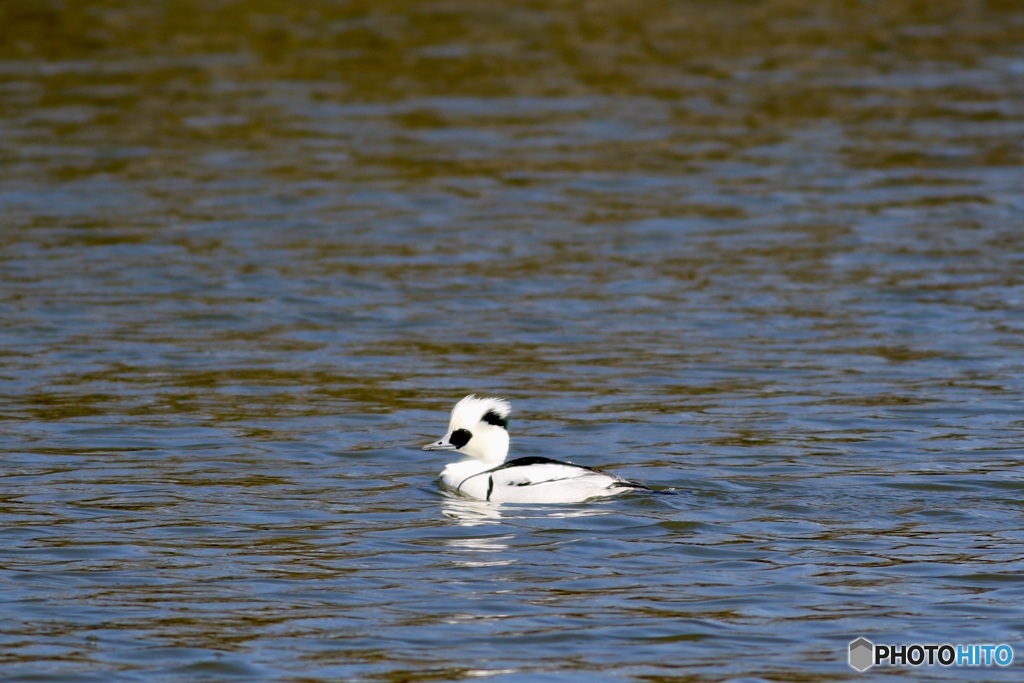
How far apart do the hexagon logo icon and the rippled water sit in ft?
0.44

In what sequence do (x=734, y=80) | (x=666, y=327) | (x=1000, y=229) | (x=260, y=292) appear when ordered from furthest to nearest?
(x=734, y=80)
(x=1000, y=229)
(x=260, y=292)
(x=666, y=327)

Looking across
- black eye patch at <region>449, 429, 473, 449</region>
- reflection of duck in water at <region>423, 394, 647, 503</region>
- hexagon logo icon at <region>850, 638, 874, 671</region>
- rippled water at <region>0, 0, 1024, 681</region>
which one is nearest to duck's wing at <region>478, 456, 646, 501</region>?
reflection of duck in water at <region>423, 394, 647, 503</region>

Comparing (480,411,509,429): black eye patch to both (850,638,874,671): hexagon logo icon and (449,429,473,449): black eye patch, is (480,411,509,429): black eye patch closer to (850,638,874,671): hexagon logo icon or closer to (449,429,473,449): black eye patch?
(449,429,473,449): black eye patch

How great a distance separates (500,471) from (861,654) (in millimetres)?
3646

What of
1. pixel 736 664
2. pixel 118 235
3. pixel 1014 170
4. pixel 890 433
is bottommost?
pixel 736 664

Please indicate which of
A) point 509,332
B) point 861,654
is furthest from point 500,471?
point 509,332

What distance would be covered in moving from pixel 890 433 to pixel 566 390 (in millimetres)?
2889

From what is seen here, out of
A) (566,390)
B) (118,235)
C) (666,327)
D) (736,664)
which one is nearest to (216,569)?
(736,664)

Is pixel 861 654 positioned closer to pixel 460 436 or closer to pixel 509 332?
pixel 460 436

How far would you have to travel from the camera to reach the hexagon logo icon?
8914mm

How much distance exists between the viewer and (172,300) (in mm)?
18172

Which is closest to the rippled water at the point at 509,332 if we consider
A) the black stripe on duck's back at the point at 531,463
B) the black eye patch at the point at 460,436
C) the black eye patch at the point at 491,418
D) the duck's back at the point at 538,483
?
the duck's back at the point at 538,483

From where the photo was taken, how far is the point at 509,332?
Result: 1711 centimetres

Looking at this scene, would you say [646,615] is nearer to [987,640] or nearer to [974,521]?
[987,640]
